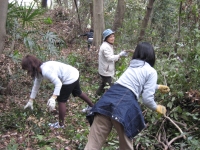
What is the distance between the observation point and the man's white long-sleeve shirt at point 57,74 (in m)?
4.32

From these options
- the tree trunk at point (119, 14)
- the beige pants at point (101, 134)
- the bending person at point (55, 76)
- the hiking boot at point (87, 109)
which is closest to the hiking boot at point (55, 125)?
the bending person at point (55, 76)

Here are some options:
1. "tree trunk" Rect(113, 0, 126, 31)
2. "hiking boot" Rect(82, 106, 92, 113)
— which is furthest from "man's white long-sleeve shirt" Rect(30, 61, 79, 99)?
"tree trunk" Rect(113, 0, 126, 31)

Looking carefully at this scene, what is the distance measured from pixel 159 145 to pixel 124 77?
4.04ft

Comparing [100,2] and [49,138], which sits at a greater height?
[100,2]

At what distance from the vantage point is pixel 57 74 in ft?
14.8

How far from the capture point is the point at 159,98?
456 centimetres

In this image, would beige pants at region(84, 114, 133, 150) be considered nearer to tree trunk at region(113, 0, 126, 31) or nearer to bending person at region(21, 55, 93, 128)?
bending person at region(21, 55, 93, 128)

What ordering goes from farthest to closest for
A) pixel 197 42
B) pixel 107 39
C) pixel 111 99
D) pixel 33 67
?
pixel 107 39 < pixel 197 42 < pixel 33 67 < pixel 111 99

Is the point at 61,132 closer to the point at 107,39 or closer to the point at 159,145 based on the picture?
the point at 159,145

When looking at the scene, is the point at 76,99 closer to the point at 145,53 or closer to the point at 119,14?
the point at 145,53

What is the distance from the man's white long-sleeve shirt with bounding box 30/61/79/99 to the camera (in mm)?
4324

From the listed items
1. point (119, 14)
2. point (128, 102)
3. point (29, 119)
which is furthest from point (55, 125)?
point (119, 14)

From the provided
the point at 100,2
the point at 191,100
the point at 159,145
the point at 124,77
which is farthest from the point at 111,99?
the point at 100,2

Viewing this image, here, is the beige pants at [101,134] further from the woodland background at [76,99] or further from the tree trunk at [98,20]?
the tree trunk at [98,20]
